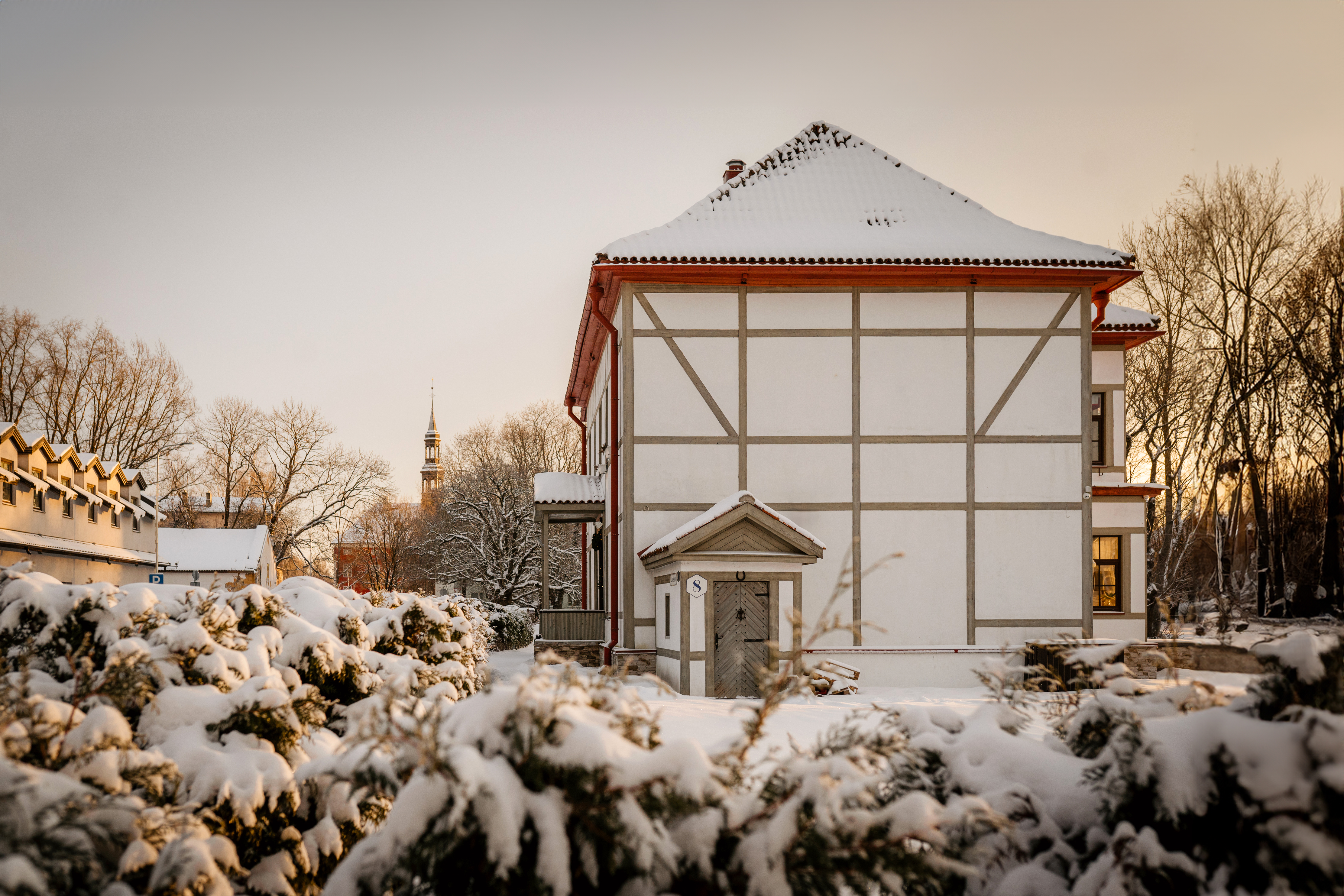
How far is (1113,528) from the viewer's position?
62.0 ft

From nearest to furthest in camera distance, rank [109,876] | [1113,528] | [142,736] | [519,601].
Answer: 1. [109,876]
2. [142,736]
3. [1113,528]
4. [519,601]

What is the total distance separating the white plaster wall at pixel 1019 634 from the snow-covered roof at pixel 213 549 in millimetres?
37805

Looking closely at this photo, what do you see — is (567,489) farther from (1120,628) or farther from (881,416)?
(1120,628)

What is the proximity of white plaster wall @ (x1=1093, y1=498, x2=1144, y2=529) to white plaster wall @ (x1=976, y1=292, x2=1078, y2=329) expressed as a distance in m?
4.10

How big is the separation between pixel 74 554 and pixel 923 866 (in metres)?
31.5

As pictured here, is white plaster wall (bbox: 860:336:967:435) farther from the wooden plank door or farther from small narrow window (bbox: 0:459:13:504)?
small narrow window (bbox: 0:459:13:504)

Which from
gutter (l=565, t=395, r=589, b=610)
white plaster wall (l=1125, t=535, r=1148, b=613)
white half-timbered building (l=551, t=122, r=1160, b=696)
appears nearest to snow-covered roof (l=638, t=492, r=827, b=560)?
white half-timbered building (l=551, t=122, r=1160, b=696)

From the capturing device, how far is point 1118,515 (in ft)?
61.9

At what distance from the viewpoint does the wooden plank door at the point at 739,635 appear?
14781mm

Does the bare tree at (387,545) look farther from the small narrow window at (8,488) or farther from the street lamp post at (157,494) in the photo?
the small narrow window at (8,488)

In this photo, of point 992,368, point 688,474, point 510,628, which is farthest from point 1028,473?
point 510,628

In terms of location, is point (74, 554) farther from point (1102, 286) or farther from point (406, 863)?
point (406, 863)

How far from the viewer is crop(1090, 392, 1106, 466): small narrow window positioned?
1973 cm

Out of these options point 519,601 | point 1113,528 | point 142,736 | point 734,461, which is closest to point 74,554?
point 519,601
